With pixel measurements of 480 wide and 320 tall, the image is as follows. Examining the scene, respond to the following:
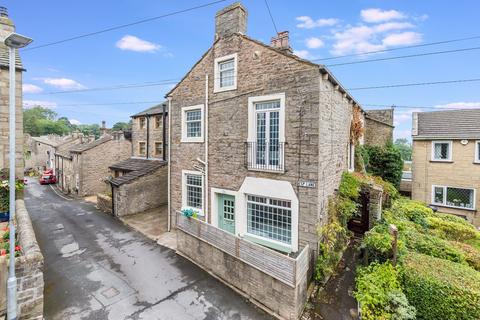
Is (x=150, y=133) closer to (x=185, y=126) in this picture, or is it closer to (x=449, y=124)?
(x=185, y=126)

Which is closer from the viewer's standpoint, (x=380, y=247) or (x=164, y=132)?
(x=380, y=247)

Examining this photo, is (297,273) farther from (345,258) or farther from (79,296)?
(79,296)

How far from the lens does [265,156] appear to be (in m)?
9.34

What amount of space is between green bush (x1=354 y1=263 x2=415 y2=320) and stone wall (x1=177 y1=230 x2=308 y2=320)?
1681 mm

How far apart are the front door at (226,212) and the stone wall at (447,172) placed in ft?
54.9

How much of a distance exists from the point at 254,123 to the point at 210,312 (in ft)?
22.9

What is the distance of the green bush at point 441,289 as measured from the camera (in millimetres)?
5301

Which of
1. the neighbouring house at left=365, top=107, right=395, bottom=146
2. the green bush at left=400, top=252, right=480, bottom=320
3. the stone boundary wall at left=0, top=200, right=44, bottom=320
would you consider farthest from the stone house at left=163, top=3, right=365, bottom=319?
the neighbouring house at left=365, top=107, right=395, bottom=146

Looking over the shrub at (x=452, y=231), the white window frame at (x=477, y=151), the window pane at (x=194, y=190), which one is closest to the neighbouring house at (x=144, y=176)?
the window pane at (x=194, y=190)

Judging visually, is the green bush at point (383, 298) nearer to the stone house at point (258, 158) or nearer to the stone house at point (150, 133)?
the stone house at point (258, 158)

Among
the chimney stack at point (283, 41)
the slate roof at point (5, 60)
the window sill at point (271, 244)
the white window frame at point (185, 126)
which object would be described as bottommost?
the window sill at point (271, 244)

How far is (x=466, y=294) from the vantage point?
17.5 ft

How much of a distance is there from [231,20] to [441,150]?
61.2 feet

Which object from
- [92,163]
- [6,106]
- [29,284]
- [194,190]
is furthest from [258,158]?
[92,163]
